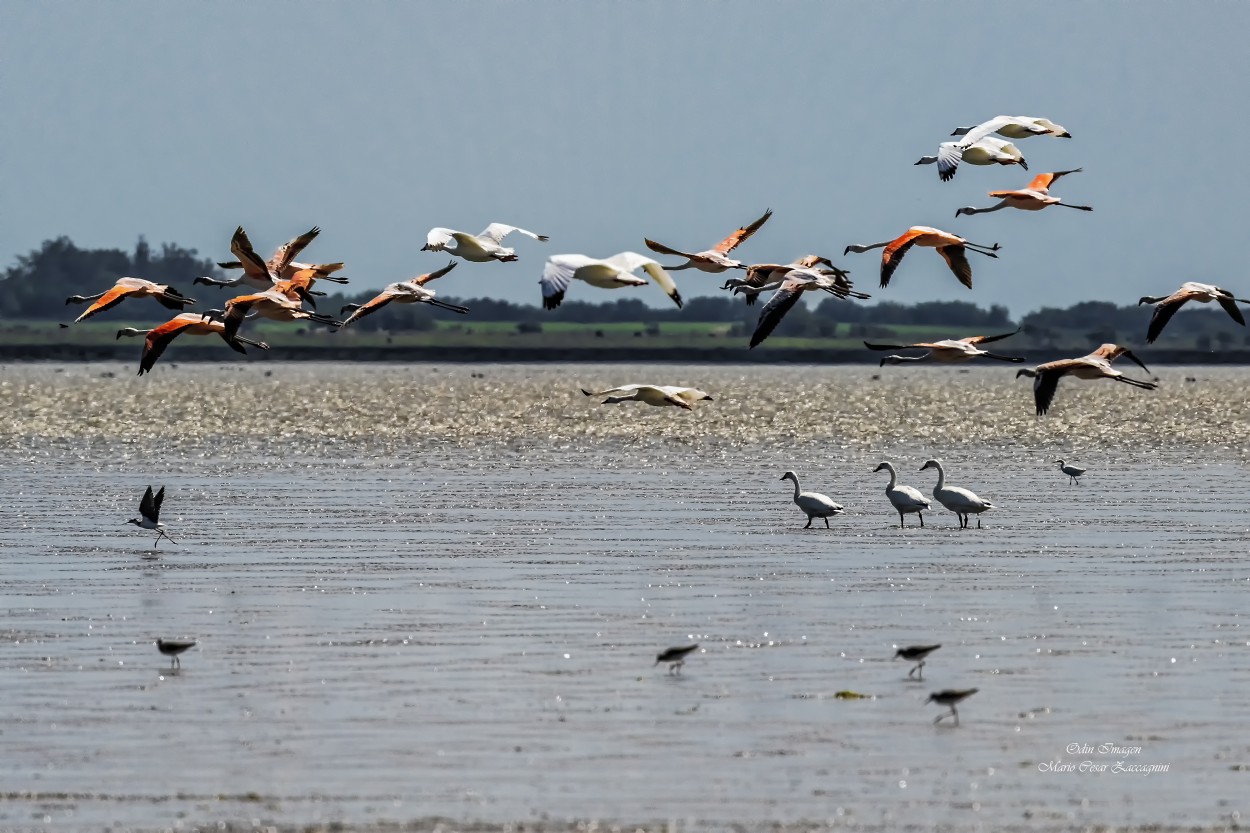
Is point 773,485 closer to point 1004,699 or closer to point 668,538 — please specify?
point 668,538

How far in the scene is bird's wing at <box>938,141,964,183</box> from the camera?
2102cm

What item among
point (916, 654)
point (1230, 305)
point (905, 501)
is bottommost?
point (916, 654)

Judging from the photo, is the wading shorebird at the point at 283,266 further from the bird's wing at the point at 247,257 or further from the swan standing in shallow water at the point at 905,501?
the swan standing in shallow water at the point at 905,501

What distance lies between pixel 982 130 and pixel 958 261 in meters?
1.34

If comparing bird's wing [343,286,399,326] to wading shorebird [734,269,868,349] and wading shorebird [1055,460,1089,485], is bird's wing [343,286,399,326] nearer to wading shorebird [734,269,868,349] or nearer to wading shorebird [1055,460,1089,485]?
wading shorebird [734,269,868,349]

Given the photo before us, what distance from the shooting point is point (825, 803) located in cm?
1166

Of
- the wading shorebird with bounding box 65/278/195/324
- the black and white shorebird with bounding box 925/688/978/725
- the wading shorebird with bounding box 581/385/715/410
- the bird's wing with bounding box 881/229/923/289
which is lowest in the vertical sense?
the black and white shorebird with bounding box 925/688/978/725

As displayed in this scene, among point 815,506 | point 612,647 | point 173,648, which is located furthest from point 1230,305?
point 173,648

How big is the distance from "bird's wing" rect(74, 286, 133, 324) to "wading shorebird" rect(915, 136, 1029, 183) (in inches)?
320

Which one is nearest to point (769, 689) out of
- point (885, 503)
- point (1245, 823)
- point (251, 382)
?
point (1245, 823)

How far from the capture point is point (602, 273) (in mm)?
19156

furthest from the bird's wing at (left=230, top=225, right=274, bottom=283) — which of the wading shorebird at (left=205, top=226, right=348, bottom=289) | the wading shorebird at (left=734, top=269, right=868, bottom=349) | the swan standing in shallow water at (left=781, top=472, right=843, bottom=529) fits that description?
the swan standing in shallow water at (left=781, top=472, right=843, bottom=529)

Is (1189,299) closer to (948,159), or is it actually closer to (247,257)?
(948,159)

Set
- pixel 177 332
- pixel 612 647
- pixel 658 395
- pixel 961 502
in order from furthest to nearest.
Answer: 1. pixel 961 502
2. pixel 658 395
3. pixel 177 332
4. pixel 612 647
